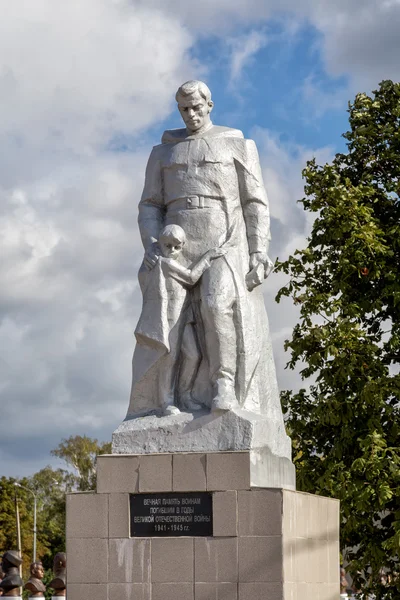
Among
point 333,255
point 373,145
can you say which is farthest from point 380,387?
point 373,145

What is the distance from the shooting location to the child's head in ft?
37.4

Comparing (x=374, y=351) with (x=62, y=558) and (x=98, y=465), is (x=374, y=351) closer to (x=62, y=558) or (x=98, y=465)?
(x=62, y=558)

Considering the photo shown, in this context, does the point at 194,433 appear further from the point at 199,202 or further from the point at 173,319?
the point at 199,202

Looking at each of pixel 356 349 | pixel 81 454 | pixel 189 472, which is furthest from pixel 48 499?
pixel 189 472

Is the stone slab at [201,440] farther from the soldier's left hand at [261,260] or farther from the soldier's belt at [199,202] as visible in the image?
the soldier's belt at [199,202]

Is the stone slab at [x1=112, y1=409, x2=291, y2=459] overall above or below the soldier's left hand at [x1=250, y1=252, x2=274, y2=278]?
below

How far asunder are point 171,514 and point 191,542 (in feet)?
0.97

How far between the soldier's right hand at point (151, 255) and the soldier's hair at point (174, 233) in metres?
0.17

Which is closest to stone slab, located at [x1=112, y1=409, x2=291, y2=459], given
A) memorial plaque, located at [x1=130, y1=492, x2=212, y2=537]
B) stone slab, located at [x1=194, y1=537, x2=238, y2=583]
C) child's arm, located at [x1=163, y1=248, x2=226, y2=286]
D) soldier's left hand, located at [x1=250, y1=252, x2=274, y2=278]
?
memorial plaque, located at [x1=130, y1=492, x2=212, y2=537]

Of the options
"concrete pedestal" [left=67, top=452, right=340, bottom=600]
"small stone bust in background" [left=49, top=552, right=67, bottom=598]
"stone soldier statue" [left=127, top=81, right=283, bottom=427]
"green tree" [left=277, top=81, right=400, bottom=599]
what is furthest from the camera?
Result: "green tree" [left=277, top=81, right=400, bottom=599]

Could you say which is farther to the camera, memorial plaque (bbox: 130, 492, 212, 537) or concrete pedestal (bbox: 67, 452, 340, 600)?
memorial plaque (bbox: 130, 492, 212, 537)

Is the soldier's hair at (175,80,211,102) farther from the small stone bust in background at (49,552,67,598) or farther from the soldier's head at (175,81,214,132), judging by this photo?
the small stone bust in background at (49,552,67,598)

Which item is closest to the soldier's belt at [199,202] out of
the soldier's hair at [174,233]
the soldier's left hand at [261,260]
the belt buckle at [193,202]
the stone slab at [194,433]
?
the belt buckle at [193,202]

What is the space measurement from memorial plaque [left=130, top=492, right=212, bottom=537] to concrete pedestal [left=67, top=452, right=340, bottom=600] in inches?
2.1
